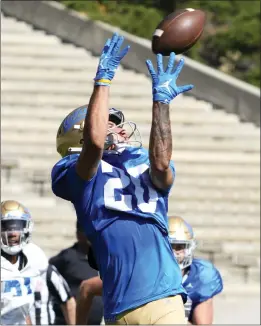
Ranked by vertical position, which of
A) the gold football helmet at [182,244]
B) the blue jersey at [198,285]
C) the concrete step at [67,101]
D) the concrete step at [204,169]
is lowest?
the blue jersey at [198,285]

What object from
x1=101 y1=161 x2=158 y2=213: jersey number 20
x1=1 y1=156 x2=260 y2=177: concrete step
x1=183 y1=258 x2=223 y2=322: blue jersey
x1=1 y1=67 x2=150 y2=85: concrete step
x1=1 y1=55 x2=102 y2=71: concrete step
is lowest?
x1=183 y1=258 x2=223 y2=322: blue jersey

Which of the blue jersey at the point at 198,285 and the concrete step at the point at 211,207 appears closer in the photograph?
the blue jersey at the point at 198,285

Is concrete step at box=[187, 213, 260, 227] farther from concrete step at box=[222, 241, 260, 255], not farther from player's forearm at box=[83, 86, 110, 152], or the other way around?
→ player's forearm at box=[83, 86, 110, 152]

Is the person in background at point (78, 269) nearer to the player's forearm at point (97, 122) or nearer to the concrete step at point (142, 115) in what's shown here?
the player's forearm at point (97, 122)

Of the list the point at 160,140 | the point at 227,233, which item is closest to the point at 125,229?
the point at 160,140

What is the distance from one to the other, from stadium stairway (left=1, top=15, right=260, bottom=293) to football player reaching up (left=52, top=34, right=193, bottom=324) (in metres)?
6.20

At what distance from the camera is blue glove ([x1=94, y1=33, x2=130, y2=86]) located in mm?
3547

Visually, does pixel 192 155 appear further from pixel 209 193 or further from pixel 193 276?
pixel 193 276

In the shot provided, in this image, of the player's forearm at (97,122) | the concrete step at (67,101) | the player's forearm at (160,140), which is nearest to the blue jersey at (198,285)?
the player's forearm at (160,140)

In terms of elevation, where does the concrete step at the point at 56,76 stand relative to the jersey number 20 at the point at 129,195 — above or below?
above

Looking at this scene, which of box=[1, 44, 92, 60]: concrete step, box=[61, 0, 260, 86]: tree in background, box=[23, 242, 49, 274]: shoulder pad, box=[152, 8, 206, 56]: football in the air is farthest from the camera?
box=[61, 0, 260, 86]: tree in background

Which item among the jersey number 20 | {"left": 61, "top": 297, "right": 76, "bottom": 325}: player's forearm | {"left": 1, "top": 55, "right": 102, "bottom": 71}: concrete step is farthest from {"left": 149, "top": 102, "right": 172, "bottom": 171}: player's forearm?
{"left": 1, "top": 55, "right": 102, "bottom": 71}: concrete step

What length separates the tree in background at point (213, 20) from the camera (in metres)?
15.1

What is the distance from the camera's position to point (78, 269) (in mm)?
6934
